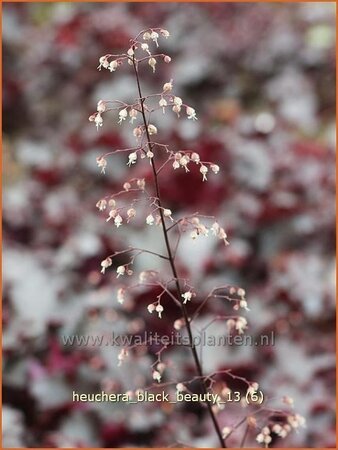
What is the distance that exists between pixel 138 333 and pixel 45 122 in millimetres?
2405

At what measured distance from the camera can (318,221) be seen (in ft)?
11.5

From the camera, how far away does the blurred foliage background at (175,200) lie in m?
2.55

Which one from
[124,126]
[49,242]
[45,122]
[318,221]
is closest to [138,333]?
[49,242]

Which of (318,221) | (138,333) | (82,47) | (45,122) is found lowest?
(138,333)

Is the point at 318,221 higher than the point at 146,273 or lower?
higher

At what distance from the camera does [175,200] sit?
3.60 m

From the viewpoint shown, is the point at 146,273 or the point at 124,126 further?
the point at 124,126

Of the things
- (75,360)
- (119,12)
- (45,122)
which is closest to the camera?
(75,360)

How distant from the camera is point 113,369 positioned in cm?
259

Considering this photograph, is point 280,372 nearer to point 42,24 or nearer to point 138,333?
point 138,333

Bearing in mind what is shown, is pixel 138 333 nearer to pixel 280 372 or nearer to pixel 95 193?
pixel 280 372

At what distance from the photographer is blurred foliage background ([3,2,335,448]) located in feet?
8.36

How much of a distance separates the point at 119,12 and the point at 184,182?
2.36 metres

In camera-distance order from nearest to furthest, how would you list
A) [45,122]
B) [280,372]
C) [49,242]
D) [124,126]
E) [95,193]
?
[280,372]
[49,242]
[95,193]
[124,126]
[45,122]
